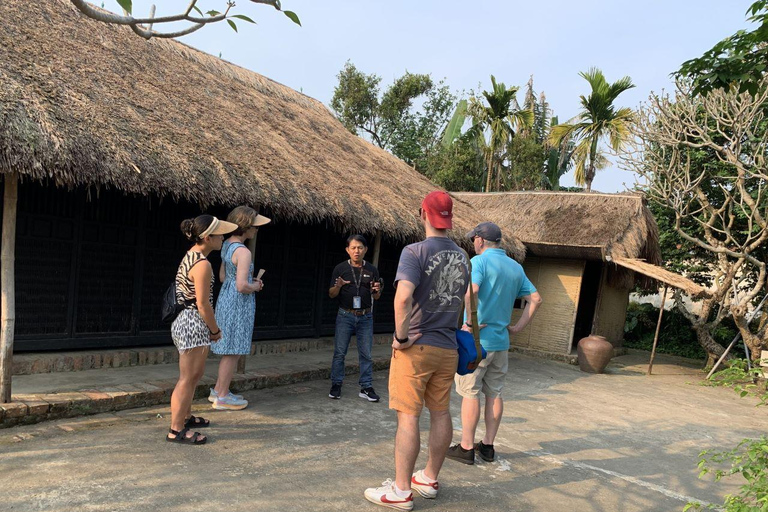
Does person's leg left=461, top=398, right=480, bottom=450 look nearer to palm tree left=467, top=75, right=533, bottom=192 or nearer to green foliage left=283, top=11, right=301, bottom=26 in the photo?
green foliage left=283, top=11, right=301, bottom=26

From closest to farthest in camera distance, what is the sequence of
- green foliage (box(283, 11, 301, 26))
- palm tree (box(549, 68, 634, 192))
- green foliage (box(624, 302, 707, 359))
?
green foliage (box(283, 11, 301, 26))
green foliage (box(624, 302, 707, 359))
palm tree (box(549, 68, 634, 192))

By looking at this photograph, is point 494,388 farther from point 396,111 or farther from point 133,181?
point 396,111

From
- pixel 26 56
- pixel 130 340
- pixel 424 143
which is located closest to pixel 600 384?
pixel 130 340

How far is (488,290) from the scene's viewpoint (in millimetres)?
4223

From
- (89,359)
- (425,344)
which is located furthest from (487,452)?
(89,359)

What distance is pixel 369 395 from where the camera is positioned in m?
5.86

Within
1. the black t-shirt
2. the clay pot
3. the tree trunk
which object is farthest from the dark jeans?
the tree trunk

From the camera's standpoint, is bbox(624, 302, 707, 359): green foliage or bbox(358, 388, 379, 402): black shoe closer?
bbox(358, 388, 379, 402): black shoe

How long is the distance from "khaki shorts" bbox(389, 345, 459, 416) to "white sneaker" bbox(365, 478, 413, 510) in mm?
499

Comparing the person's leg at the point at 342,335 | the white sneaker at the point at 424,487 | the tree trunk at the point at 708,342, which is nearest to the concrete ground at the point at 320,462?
the white sneaker at the point at 424,487

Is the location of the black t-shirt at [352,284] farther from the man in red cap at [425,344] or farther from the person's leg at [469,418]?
the man in red cap at [425,344]

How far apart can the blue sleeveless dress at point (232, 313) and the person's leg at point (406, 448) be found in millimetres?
2145

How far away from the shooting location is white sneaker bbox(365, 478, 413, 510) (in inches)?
127

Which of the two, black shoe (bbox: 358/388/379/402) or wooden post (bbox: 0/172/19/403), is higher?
wooden post (bbox: 0/172/19/403)
